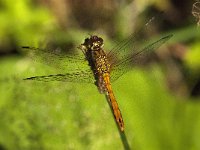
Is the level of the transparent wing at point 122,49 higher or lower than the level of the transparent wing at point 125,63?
higher

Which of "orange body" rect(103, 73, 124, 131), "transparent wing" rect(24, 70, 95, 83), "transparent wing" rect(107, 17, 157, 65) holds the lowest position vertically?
"orange body" rect(103, 73, 124, 131)

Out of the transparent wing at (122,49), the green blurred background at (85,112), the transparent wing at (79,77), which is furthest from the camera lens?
the green blurred background at (85,112)

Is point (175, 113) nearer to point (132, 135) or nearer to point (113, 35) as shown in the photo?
point (132, 135)

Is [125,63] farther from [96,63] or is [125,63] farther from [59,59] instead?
[59,59]

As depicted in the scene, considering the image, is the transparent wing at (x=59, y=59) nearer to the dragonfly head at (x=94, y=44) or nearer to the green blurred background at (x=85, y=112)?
the dragonfly head at (x=94, y=44)

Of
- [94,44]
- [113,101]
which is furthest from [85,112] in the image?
[94,44]

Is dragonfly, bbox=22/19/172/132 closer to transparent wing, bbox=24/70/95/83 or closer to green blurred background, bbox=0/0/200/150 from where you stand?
transparent wing, bbox=24/70/95/83

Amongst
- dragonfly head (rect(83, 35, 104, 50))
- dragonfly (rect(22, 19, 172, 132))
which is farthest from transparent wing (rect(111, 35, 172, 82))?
dragonfly head (rect(83, 35, 104, 50))

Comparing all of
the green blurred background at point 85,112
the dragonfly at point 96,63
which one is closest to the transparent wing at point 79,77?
the dragonfly at point 96,63
